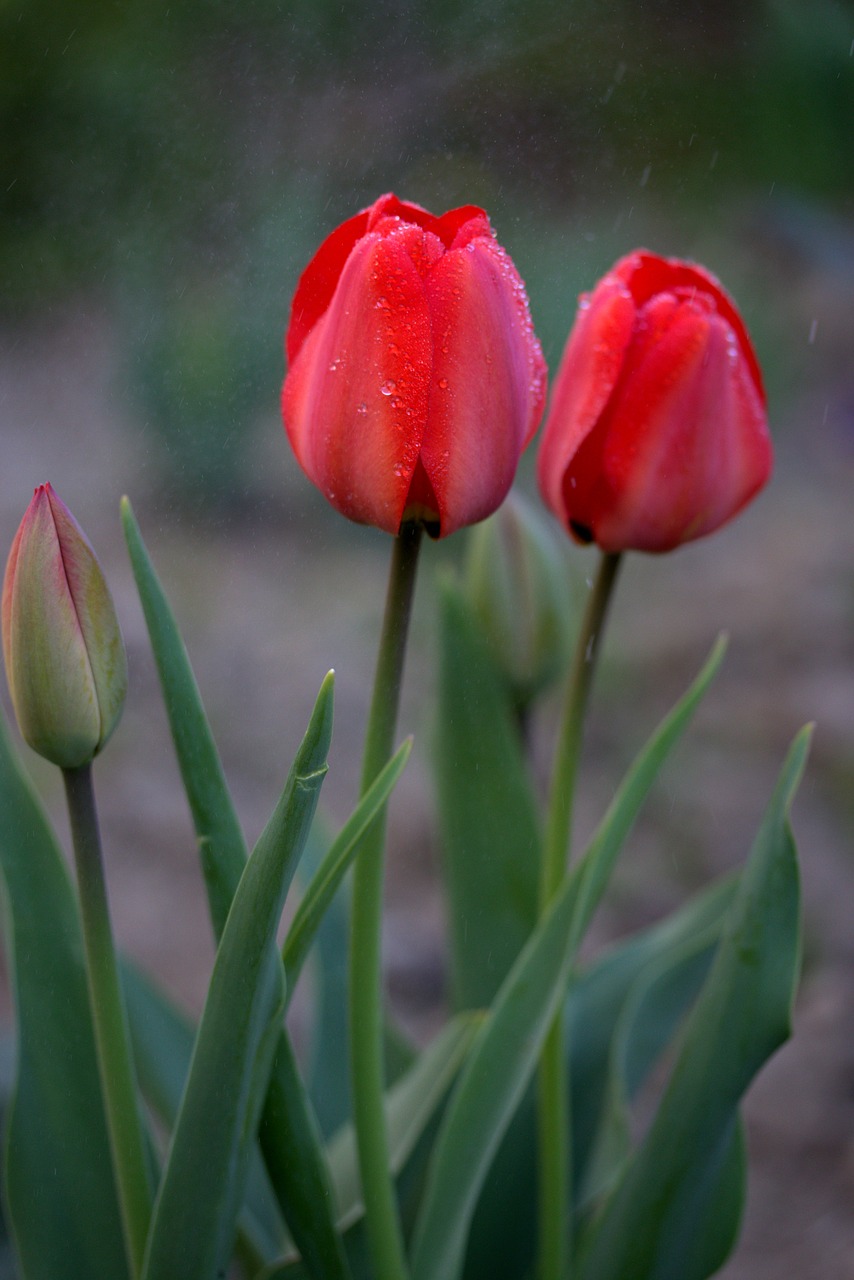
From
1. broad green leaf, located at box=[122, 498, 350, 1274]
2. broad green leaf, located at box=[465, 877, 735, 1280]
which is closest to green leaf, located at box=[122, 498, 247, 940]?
broad green leaf, located at box=[122, 498, 350, 1274]

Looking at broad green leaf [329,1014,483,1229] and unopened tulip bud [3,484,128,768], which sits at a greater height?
unopened tulip bud [3,484,128,768]

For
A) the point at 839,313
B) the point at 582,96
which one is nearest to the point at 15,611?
the point at 582,96

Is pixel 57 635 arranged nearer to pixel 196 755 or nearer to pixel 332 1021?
pixel 196 755

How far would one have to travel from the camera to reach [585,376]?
323 mm

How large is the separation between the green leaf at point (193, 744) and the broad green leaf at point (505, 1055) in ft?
Answer: 0.35

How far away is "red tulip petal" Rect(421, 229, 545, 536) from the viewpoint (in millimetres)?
250

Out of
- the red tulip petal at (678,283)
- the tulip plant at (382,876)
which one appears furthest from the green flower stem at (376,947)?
the red tulip petal at (678,283)

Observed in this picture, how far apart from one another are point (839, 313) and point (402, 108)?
118 cm

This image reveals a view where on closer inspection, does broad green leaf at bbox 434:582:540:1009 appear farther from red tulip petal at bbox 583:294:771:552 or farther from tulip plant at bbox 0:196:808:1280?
red tulip petal at bbox 583:294:771:552

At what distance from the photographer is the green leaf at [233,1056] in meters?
0.27

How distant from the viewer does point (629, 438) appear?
1.05 ft

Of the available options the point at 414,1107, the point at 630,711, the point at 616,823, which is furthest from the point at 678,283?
the point at 630,711

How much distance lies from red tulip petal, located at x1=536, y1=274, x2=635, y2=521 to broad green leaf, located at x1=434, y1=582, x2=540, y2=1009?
0.19 metres

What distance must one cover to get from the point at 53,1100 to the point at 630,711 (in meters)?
0.89
